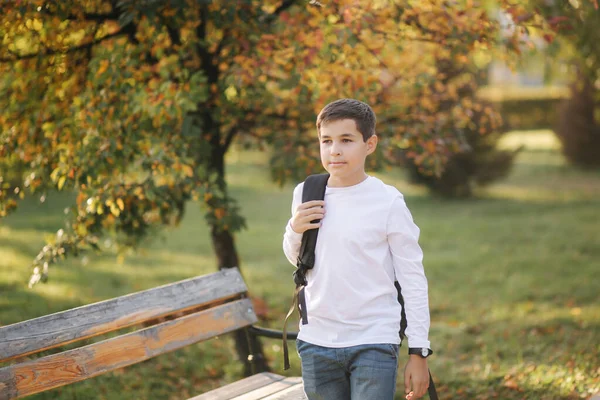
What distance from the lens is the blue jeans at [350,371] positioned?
2473 millimetres

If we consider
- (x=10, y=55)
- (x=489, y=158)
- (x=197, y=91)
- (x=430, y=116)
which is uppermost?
(x=10, y=55)

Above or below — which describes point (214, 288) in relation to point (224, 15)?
below

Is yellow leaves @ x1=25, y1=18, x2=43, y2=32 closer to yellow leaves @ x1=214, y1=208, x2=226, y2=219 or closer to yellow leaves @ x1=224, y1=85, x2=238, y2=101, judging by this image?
yellow leaves @ x1=224, y1=85, x2=238, y2=101

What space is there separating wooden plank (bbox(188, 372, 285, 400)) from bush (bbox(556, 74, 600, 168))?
15901 mm

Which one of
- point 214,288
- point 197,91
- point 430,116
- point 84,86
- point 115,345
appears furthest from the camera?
point 430,116

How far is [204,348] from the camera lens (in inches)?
235

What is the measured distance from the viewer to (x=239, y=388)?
11.6ft

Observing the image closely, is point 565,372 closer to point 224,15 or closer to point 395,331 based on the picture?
point 395,331

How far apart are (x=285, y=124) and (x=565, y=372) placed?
283cm

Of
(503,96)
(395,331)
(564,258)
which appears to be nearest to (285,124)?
(395,331)

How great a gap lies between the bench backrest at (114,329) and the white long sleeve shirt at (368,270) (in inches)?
46.3

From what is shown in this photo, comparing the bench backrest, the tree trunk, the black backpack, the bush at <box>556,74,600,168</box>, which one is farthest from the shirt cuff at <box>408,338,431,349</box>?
the bush at <box>556,74,600,168</box>

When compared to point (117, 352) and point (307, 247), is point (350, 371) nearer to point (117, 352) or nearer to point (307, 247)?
point (307, 247)

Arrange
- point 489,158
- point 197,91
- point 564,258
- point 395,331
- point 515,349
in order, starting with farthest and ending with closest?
point 489,158
point 564,258
point 515,349
point 197,91
point 395,331
